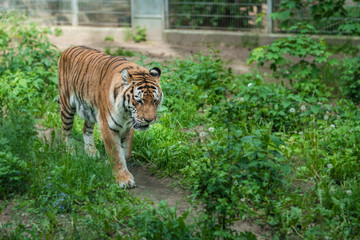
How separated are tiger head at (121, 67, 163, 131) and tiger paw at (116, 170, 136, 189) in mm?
541

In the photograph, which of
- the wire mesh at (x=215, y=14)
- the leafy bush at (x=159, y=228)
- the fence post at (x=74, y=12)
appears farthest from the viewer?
the fence post at (x=74, y=12)

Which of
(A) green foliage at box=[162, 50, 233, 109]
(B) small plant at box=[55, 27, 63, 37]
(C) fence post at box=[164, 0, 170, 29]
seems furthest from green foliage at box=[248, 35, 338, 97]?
(B) small plant at box=[55, 27, 63, 37]

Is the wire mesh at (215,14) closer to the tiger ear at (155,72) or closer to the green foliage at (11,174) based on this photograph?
the tiger ear at (155,72)

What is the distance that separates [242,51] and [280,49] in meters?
3.13

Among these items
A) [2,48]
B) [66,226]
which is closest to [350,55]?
[2,48]

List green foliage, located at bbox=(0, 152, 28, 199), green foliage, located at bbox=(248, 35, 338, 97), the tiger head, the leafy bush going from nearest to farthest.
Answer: the leafy bush
green foliage, located at bbox=(0, 152, 28, 199)
the tiger head
green foliage, located at bbox=(248, 35, 338, 97)

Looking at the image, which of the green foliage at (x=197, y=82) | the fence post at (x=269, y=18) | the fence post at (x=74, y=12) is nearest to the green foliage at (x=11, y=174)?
the green foliage at (x=197, y=82)

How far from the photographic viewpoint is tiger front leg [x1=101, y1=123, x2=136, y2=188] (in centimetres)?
466

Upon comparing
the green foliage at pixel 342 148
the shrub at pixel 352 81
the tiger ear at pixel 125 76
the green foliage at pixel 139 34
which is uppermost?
the green foliage at pixel 139 34

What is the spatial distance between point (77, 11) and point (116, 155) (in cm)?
786

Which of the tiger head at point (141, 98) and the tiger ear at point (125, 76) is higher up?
the tiger ear at point (125, 76)

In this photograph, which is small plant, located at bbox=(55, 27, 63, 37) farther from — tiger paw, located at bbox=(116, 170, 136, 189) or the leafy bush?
the leafy bush

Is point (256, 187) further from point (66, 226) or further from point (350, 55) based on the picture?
point (350, 55)

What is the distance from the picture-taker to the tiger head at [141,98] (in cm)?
440
